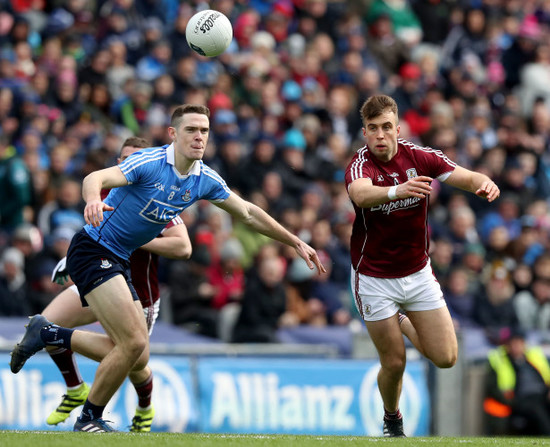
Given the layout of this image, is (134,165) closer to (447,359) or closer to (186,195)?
(186,195)

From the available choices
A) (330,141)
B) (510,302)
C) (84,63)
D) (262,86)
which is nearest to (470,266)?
(510,302)

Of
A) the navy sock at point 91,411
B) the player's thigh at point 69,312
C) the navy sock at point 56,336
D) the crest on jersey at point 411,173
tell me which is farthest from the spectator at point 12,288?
the crest on jersey at point 411,173

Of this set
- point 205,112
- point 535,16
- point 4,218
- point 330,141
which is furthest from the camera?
point 535,16

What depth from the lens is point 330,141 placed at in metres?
18.2

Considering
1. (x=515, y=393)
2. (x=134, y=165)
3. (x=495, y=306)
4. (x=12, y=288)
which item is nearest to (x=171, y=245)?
(x=134, y=165)

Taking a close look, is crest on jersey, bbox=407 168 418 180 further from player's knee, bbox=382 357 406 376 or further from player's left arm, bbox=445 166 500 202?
player's knee, bbox=382 357 406 376

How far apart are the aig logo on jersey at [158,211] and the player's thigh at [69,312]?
1.16m

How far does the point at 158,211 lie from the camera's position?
→ 9.22 meters

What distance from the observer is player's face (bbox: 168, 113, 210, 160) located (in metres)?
9.13

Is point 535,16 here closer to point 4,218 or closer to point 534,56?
point 534,56

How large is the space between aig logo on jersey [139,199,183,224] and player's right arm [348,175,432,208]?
1475mm

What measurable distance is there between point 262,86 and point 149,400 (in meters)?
8.89

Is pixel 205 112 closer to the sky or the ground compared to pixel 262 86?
closer to the ground

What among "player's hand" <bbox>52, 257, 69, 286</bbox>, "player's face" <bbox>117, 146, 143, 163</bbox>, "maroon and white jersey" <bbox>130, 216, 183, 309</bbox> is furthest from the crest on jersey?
"player's hand" <bbox>52, 257, 69, 286</bbox>
